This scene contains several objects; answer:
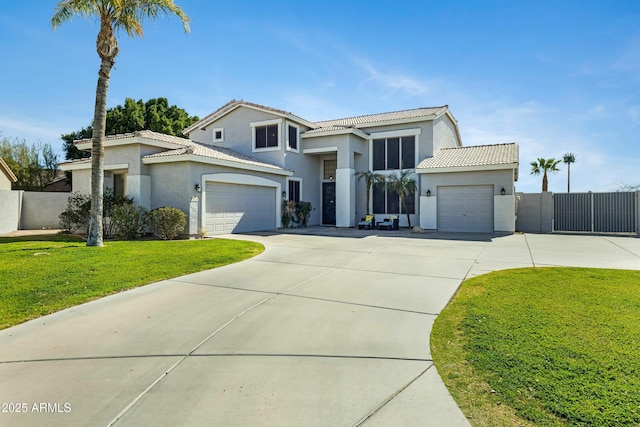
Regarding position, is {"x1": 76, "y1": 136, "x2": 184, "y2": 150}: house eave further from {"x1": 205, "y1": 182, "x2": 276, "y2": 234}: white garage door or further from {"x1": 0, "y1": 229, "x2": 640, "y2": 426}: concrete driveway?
{"x1": 0, "y1": 229, "x2": 640, "y2": 426}: concrete driveway

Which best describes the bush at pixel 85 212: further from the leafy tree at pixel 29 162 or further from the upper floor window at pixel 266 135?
the leafy tree at pixel 29 162

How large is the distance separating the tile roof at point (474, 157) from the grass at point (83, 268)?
1207 cm

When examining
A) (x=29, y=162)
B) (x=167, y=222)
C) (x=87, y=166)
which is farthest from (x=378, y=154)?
(x=29, y=162)

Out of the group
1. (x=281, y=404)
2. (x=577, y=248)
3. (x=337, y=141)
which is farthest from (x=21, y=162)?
(x=577, y=248)

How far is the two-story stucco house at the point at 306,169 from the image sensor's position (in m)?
15.2

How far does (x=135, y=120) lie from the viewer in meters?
31.7

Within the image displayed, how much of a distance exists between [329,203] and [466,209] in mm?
8739

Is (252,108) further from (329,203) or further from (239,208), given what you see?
(329,203)

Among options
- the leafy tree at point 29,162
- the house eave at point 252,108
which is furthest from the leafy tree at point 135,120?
the house eave at point 252,108

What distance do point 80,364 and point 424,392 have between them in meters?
3.54

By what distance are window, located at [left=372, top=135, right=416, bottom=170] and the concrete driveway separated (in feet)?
48.0

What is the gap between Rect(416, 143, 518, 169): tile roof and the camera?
18.0m

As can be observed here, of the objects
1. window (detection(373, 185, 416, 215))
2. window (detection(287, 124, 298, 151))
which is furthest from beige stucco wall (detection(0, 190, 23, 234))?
window (detection(373, 185, 416, 215))

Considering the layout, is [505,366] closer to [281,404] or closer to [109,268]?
[281,404]
